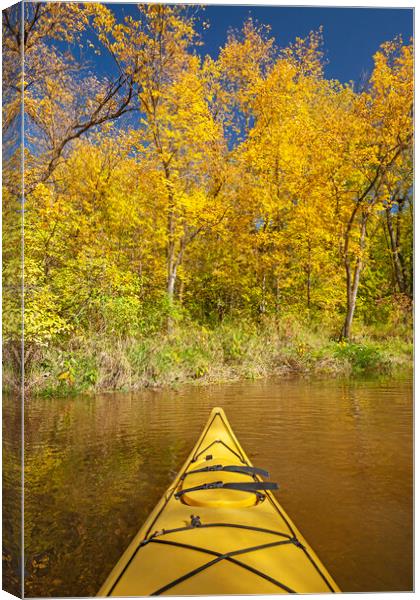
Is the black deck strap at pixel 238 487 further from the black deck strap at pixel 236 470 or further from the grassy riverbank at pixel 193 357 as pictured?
the grassy riverbank at pixel 193 357

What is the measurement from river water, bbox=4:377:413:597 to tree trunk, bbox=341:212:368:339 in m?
0.48

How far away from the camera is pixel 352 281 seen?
15.4ft

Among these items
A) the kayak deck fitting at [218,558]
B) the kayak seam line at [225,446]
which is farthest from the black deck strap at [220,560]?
the kayak seam line at [225,446]

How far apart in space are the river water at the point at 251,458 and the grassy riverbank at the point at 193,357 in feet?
0.47

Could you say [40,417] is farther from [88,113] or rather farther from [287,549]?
[287,549]

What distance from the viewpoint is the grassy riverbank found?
191 inches

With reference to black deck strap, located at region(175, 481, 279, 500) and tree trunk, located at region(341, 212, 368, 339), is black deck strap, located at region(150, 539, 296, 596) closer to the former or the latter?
black deck strap, located at region(175, 481, 279, 500)

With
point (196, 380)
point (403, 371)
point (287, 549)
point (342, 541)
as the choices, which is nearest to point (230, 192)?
point (196, 380)

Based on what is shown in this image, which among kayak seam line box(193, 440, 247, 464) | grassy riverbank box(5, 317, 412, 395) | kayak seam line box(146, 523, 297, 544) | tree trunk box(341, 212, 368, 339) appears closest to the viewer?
kayak seam line box(146, 523, 297, 544)

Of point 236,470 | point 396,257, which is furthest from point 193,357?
point 236,470

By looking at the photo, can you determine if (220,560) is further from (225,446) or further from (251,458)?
(251,458)

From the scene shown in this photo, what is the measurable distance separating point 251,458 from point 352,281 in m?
1.88

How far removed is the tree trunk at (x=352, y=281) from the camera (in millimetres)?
4430

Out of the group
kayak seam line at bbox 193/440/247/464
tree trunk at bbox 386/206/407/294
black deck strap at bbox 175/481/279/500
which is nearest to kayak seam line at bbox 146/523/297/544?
black deck strap at bbox 175/481/279/500
